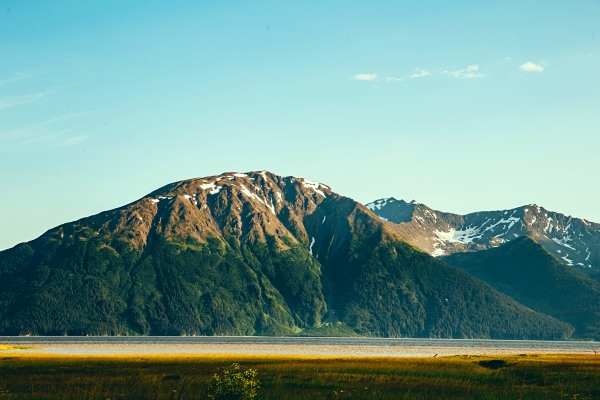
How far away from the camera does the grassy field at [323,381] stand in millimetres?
66938

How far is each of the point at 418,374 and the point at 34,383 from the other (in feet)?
149

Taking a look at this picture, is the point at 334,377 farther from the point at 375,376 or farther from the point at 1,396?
the point at 1,396

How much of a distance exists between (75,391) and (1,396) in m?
8.17

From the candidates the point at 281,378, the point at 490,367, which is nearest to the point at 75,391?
the point at 281,378

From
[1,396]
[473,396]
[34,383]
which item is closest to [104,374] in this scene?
[34,383]

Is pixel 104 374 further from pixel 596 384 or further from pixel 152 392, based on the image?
pixel 596 384

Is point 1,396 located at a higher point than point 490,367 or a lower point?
higher

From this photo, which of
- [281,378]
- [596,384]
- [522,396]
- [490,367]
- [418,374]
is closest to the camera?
[522,396]

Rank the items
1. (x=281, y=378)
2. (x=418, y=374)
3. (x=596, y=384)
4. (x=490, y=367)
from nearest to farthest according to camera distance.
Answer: (x=596, y=384) < (x=281, y=378) < (x=418, y=374) < (x=490, y=367)

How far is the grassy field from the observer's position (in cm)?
6694

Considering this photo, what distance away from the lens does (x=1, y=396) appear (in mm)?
61938

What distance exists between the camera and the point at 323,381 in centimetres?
8106

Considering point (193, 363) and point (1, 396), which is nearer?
point (1, 396)

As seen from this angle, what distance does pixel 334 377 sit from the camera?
85.2 m
